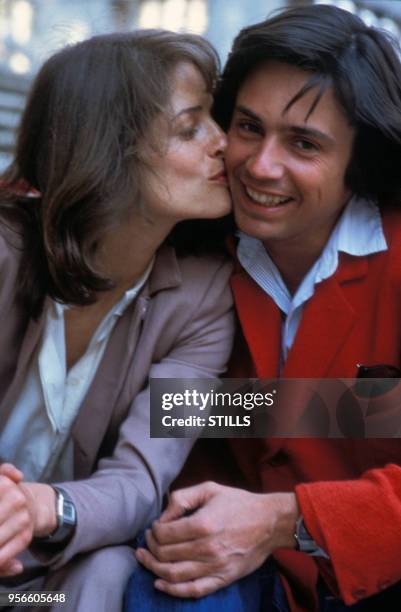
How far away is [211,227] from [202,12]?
0.39m

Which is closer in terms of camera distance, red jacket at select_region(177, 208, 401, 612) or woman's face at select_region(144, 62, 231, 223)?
red jacket at select_region(177, 208, 401, 612)

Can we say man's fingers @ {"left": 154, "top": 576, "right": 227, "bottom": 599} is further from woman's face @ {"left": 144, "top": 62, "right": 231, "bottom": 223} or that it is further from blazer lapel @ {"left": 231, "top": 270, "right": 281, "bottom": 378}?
woman's face @ {"left": 144, "top": 62, "right": 231, "bottom": 223}

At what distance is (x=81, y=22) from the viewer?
1.36 metres

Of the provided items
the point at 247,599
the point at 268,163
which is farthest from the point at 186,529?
the point at 268,163

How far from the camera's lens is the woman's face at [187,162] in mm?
1265

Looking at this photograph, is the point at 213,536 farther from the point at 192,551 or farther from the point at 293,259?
the point at 293,259

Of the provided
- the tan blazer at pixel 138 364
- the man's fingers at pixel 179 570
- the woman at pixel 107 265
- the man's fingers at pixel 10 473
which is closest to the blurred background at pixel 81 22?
the woman at pixel 107 265

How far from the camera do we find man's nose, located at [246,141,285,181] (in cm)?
124

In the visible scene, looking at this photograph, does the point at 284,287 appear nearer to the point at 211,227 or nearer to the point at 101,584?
the point at 211,227

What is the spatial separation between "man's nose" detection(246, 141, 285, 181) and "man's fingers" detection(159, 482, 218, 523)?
40cm

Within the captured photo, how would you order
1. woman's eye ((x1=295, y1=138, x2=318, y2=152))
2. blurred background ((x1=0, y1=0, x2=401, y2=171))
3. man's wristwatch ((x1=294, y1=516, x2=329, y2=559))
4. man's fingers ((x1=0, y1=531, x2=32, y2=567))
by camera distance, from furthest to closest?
blurred background ((x1=0, y1=0, x2=401, y2=171)) → woman's eye ((x1=295, y1=138, x2=318, y2=152)) → man's wristwatch ((x1=294, y1=516, x2=329, y2=559)) → man's fingers ((x1=0, y1=531, x2=32, y2=567))

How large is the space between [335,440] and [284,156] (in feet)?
1.25

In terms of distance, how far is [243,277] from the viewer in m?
1.34

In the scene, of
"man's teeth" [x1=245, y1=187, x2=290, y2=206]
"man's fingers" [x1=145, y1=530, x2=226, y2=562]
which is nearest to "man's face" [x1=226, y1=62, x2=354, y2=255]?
"man's teeth" [x1=245, y1=187, x2=290, y2=206]
